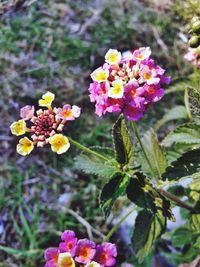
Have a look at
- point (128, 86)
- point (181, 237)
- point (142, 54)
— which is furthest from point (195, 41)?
point (181, 237)

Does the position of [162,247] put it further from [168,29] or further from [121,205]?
[168,29]

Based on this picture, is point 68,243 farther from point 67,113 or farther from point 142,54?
point 142,54

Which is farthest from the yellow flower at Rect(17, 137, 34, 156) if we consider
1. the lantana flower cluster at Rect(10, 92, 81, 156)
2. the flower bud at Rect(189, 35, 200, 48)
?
the flower bud at Rect(189, 35, 200, 48)

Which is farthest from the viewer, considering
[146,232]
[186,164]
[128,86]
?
[146,232]

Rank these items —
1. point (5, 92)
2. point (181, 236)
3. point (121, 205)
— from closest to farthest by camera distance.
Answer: point (181, 236)
point (121, 205)
point (5, 92)

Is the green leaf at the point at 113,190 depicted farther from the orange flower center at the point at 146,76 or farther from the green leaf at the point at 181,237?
the green leaf at the point at 181,237

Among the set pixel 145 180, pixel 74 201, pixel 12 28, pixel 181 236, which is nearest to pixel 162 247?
pixel 181 236

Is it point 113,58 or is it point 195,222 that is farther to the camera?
point 195,222

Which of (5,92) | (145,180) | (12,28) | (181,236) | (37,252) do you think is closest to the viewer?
(145,180)
